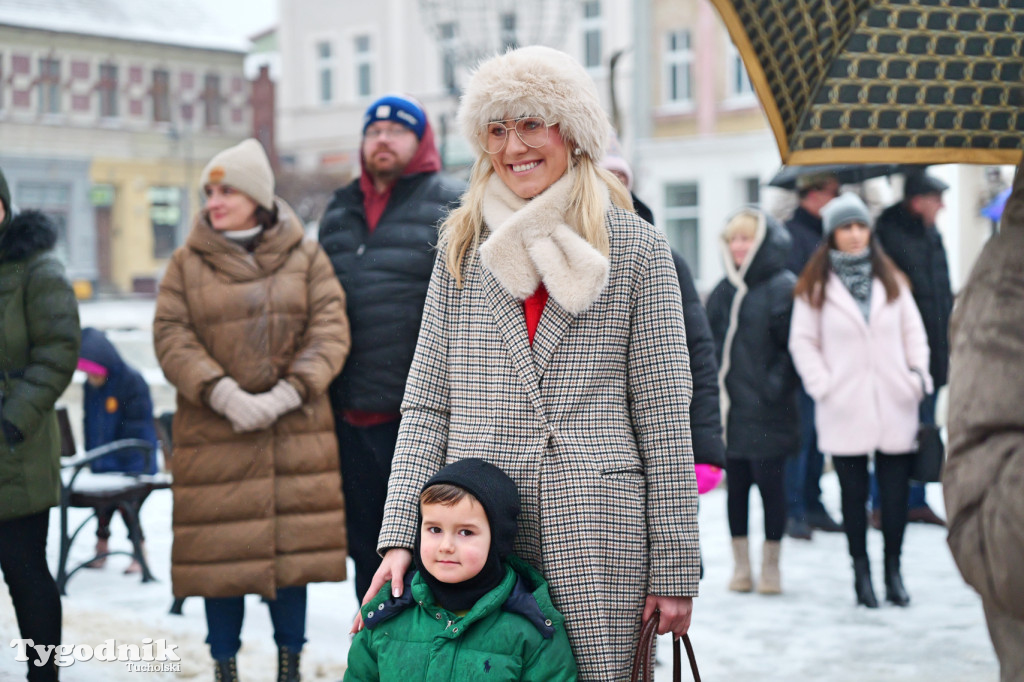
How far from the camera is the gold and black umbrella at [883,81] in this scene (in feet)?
9.11

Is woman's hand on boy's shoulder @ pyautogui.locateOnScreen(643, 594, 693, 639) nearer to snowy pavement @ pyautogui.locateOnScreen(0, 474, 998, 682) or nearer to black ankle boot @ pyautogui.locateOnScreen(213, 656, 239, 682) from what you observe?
black ankle boot @ pyautogui.locateOnScreen(213, 656, 239, 682)

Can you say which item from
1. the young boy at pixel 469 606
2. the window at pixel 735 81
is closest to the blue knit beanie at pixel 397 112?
the young boy at pixel 469 606

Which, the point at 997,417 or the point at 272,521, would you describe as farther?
the point at 272,521

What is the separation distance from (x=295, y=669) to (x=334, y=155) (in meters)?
30.9

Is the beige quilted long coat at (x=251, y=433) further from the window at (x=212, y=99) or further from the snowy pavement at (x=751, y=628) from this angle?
the window at (x=212, y=99)

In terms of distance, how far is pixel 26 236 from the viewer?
13.8 ft

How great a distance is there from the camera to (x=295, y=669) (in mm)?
4660

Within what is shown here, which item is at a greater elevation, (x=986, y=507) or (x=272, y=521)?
(x=986, y=507)

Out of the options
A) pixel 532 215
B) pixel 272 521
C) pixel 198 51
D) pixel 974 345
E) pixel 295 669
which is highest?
pixel 198 51

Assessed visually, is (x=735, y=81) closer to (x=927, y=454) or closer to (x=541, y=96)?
(x=927, y=454)

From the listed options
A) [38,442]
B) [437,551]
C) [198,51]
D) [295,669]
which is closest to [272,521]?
[295,669]

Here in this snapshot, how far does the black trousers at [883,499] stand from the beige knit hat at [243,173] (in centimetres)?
316

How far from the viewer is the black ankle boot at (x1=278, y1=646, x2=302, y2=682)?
464 centimetres

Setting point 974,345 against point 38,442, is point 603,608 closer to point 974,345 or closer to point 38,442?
point 974,345
